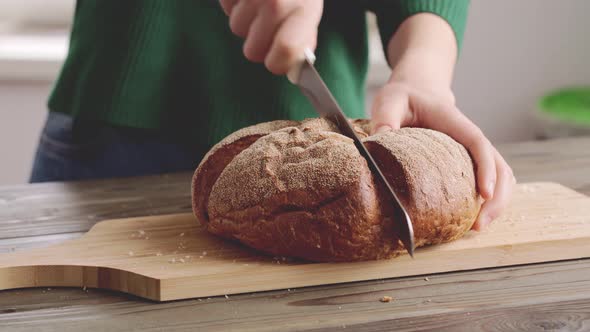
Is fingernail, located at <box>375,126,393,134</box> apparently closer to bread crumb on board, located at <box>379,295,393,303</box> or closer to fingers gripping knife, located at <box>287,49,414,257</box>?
fingers gripping knife, located at <box>287,49,414,257</box>

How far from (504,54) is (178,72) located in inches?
81.8

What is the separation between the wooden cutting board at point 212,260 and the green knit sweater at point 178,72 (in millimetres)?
325

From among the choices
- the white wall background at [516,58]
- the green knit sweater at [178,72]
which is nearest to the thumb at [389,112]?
the green knit sweater at [178,72]

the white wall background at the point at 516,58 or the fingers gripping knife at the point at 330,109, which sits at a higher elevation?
the fingers gripping knife at the point at 330,109

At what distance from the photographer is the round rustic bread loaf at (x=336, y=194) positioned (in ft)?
2.99

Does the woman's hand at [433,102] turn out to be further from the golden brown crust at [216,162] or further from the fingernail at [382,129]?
the golden brown crust at [216,162]

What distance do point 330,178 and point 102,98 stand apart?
2.03 feet

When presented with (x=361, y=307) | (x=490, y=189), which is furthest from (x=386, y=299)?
(x=490, y=189)

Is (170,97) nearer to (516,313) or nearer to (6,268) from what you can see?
(6,268)

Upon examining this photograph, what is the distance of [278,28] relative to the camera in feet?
3.37

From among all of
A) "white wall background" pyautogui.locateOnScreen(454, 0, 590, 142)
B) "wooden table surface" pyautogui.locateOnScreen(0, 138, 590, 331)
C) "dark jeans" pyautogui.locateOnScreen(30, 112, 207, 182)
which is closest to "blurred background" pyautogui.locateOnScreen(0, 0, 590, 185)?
"white wall background" pyautogui.locateOnScreen(454, 0, 590, 142)

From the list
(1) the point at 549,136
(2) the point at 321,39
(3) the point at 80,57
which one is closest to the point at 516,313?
(2) the point at 321,39

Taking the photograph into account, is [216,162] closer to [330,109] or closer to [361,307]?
[330,109]

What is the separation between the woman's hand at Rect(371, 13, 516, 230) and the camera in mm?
1038
